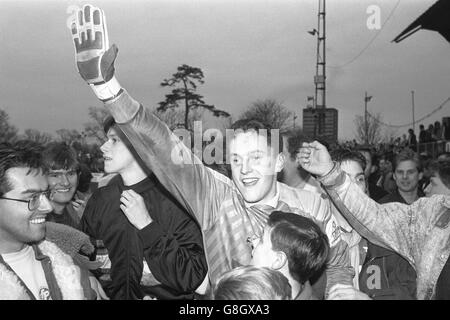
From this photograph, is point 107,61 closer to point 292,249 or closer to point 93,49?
point 93,49

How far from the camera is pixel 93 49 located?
67.2 inches

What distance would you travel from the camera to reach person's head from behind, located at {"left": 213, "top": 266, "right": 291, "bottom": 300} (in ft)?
5.10

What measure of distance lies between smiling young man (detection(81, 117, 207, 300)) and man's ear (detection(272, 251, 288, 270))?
47cm

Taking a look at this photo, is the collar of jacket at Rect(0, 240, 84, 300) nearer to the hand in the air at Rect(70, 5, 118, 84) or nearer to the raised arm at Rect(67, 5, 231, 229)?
the raised arm at Rect(67, 5, 231, 229)

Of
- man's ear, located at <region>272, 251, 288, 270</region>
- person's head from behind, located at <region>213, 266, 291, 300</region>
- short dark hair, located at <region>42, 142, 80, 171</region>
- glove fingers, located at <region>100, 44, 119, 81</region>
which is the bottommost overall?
person's head from behind, located at <region>213, 266, 291, 300</region>

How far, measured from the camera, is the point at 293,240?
173 cm

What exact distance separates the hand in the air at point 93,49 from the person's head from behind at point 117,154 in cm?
63

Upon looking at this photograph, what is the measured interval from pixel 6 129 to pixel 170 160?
148 centimetres

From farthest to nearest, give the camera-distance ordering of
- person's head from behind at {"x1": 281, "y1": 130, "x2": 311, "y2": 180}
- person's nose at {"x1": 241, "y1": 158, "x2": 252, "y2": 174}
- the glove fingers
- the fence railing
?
1. the fence railing
2. person's head from behind at {"x1": 281, "y1": 130, "x2": 311, "y2": 180}
3. person's nose at {"x1": 241, "y1": 158, "x2": 252, "y2": 174}
4. the glove fingers

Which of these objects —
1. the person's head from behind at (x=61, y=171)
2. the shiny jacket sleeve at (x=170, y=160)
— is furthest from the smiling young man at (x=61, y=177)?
the shiny jacket sleeve at (x=170, y=160)

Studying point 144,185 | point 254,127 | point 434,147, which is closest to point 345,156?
point 254,127

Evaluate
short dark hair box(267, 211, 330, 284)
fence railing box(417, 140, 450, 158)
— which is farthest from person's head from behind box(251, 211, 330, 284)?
fence railing box(417, 140, 450, 158)

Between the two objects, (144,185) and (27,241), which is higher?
(144,185)

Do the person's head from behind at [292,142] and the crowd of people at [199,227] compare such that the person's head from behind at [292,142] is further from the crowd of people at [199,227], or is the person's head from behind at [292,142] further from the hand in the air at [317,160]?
the hand in the air at [317,160]
